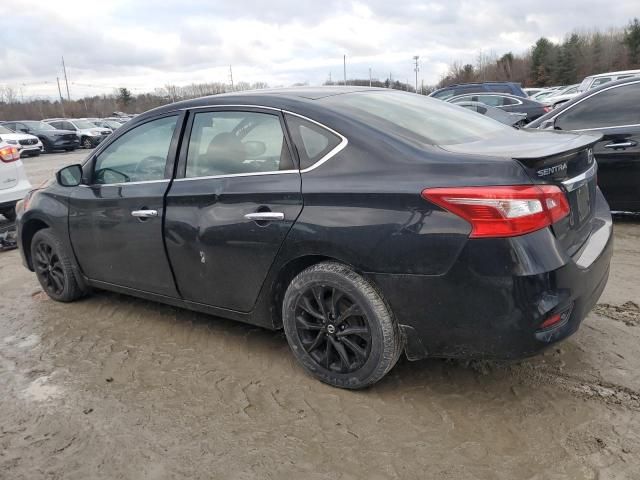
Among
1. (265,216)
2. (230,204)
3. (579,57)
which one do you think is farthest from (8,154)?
(579,57)

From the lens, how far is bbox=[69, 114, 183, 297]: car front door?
141 inches

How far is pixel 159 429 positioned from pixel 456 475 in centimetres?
146

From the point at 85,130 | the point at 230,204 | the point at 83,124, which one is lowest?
the point at 230,204

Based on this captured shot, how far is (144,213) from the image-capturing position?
3594 mm

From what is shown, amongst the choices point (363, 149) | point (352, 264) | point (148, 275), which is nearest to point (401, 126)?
point (363, 149)

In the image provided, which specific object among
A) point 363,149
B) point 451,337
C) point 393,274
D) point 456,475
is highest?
point 363,149

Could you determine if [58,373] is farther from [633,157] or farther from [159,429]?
[633,157]

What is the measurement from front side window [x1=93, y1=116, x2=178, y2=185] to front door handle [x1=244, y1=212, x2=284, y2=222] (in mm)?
891

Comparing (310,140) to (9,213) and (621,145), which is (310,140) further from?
(9,213)

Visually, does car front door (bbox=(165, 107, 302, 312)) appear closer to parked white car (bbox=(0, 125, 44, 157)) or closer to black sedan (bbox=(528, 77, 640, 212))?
black sedan (bbox=(528, 77, 640, 212))

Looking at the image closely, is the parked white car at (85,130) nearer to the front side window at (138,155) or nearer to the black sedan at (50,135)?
the black sedan at (50,135)

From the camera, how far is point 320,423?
2732 millimetres

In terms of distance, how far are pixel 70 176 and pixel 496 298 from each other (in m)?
3.32

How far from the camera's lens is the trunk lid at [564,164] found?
8.16 ft
